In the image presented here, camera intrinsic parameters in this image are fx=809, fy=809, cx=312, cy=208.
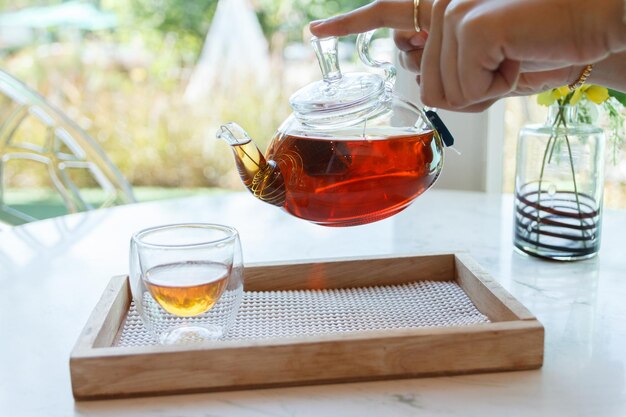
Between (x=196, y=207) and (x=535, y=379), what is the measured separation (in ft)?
2.85

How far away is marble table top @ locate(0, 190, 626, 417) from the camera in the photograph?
696 millimetres

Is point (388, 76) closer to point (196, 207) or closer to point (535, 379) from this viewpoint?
point (535, 379)

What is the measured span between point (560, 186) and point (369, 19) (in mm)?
443

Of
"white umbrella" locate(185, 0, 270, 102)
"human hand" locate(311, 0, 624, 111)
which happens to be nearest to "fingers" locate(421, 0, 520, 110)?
"human hand" locate(311, 0, 624, 111)

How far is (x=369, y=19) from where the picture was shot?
0.84 meters

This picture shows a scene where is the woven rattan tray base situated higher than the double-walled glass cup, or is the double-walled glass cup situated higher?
the double-walled glass cup

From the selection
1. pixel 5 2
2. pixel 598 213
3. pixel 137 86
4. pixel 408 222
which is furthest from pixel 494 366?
pixel 5 2

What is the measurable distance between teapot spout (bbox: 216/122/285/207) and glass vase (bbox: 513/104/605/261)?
0.45 meters

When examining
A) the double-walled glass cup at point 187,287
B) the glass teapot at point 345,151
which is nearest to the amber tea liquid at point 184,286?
the double-walled glass cup at point 187,287

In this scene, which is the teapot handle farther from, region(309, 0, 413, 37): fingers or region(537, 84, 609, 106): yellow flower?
region(537, 84, 609, 106): yellow flower

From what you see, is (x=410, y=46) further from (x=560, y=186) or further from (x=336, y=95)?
(x=560, y=186)

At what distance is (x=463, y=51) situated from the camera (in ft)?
2.20

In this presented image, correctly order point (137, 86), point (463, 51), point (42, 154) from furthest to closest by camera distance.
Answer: point (137, 86) < point (42, 154) < point (463, 51)

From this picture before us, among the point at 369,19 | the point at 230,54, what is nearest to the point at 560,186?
the point at 369,19
